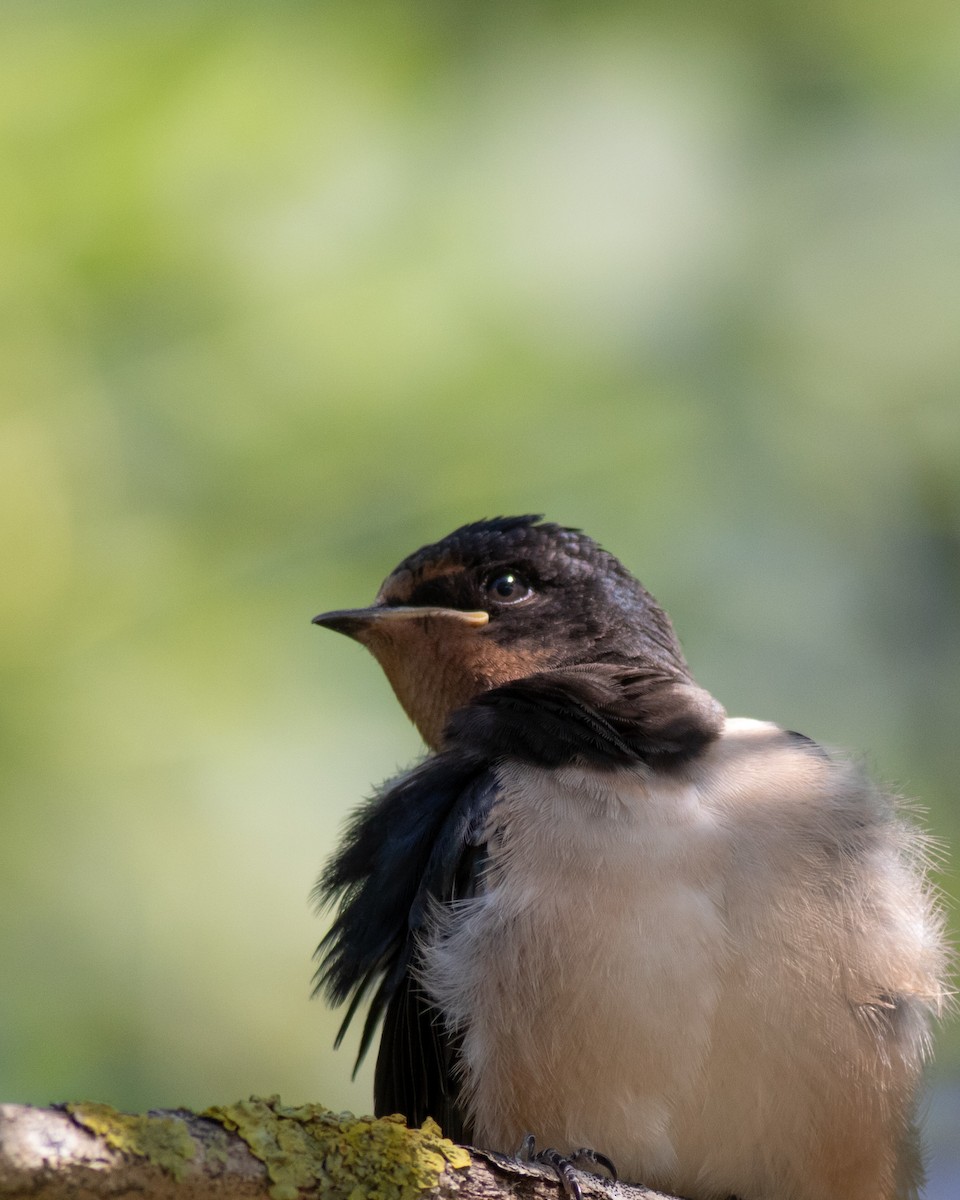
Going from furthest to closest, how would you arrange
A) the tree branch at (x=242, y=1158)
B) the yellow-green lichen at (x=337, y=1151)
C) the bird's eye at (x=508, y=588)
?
the bird's eye at (x=508, y=588), the yellow-green lichen at (x=337, y=1151), the tree branch at (x=242, y=1158)

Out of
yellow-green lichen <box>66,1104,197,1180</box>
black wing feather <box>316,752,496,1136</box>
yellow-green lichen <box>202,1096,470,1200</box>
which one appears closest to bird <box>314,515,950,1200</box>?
black wing feather <box>316,752,496,1136</box>

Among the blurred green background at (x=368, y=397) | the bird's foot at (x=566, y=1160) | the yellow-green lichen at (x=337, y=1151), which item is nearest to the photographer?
the yellow-green lichen at (x=337, y=1151)

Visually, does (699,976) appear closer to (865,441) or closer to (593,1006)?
(593,1006)

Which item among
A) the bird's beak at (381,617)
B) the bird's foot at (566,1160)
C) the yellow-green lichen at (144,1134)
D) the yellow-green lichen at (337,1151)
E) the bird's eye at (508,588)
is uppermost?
the bird's eye at (508,588)

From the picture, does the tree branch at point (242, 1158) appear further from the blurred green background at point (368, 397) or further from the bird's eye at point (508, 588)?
the blurred green background at point (368, 397)

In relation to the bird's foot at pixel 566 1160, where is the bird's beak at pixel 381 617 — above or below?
above

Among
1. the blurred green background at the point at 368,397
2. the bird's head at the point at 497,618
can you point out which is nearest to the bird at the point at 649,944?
the bird's head at the point at 497,618

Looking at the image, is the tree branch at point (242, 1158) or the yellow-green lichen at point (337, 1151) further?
the yellow-green lichen at point (337, 1151)
